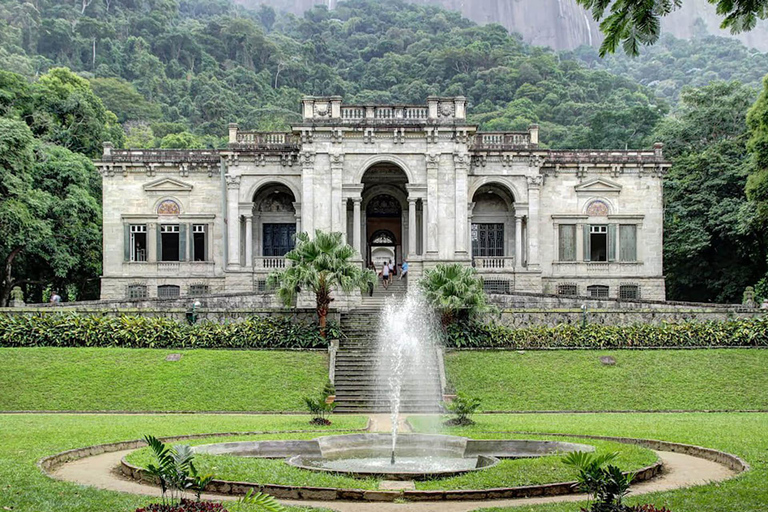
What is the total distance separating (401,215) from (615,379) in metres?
18.7

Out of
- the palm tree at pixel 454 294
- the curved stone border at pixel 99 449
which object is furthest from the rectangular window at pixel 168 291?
the curved stone border at pixel 99 449

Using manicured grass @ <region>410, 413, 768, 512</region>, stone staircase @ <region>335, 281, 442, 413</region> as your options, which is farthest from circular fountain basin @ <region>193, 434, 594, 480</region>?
stone staircase @ <region>335, 281, 442, 413</region>

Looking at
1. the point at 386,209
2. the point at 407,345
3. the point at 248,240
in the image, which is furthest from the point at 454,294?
the point at 386,209

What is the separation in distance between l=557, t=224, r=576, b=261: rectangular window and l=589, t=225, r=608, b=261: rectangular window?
89 centimetres

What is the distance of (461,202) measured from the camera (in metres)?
37.2

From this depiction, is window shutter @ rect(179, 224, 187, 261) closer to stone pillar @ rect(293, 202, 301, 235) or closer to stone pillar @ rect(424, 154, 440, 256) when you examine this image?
stone pillar @ rect(293, 202, 301, 235)

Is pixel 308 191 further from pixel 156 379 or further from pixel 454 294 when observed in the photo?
pixel 156 379

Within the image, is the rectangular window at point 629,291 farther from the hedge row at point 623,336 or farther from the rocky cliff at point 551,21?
the rocky cliff at point 551,21

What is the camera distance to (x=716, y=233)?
43.8 meters

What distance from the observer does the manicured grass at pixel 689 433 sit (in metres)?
10.4

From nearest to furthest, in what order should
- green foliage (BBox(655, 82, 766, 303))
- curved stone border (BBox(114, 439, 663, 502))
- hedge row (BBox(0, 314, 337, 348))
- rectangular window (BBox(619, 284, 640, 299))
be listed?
curved stone border (BBox(114, 439, 663, 502))
hedge row (BBox(0, 314, 337, 348))
rectangular window (BBox(619, 284, 640, 299))
green foliage (BBox(655, 82, 766, 303))

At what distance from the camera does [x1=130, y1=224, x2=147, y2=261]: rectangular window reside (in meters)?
41.1

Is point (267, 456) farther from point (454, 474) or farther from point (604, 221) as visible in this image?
point (604, 221)

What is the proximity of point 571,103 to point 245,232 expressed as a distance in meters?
49.3
